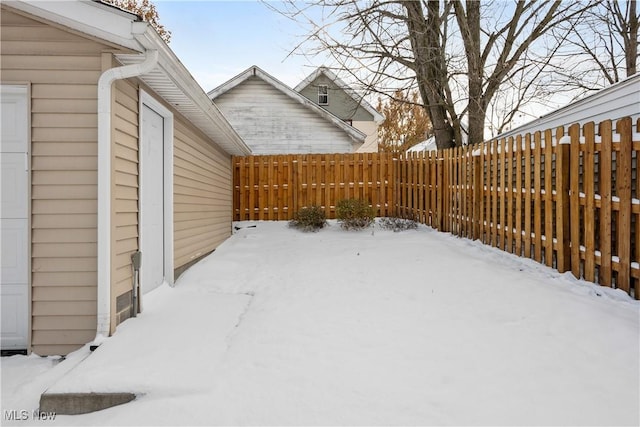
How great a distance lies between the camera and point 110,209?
10.3 feet

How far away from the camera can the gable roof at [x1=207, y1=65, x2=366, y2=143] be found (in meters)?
13.6

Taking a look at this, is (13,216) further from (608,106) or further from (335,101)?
(335,101)

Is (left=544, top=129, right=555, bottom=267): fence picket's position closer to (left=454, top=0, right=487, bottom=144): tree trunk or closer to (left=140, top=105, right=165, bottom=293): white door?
(left=454, top=0, right=487, bottom=144): tree trunk

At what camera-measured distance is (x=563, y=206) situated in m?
4.25

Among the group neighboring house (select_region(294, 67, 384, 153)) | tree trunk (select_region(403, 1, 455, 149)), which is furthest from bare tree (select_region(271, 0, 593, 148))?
neighboring house (select_region(294, 67, 384, 153))

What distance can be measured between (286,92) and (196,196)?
9.00 meters

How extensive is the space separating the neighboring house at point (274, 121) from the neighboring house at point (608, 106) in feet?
26.4

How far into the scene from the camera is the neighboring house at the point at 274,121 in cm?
1400

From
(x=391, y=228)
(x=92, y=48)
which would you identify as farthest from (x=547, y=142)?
(x=92, y=48)

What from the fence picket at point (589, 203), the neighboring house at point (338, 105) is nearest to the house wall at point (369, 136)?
the neighboring house at point (338, 105)

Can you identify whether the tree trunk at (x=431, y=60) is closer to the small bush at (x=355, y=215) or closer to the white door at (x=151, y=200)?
the small bush at (x=355, y=215)

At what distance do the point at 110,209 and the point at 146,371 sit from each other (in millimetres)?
1396

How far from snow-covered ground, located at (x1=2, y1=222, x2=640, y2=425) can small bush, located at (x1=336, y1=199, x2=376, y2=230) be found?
3.57 metres

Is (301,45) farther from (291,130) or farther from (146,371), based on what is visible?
(146,371)
